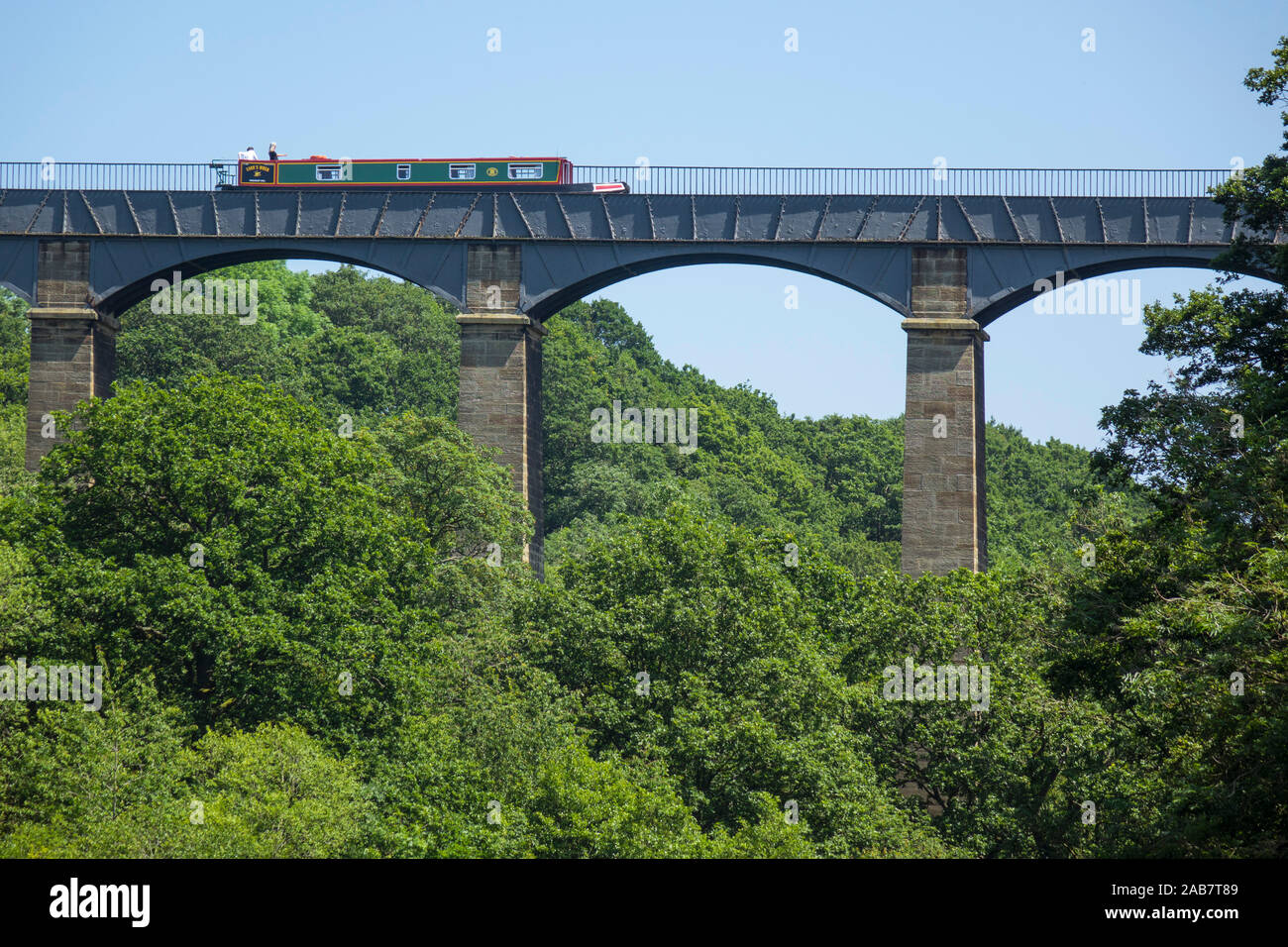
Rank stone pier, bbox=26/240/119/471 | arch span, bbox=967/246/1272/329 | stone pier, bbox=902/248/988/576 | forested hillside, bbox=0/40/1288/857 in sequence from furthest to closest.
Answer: stone pier, bbox=26/240/119/471
arch span, bbox=967/246/1272/329
stone pier, bbox=902/248/988/576
forested hillside, bbox=0/40/1288/857

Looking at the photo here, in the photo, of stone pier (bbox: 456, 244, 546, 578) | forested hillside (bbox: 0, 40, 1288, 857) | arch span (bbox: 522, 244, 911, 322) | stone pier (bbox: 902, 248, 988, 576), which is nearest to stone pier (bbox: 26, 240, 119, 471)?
forested hillside (bbox: 0, 40, 1288, 857)

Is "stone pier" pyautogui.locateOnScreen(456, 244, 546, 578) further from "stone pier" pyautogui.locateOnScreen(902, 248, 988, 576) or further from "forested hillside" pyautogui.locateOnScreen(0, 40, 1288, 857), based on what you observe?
"stone pier" pyautogui.locateOnScreen(902, 248, 988, 576)

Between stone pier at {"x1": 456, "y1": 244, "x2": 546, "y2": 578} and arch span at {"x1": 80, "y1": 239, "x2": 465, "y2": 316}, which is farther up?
arch span at {"x1": 80, "y1": 239, "x2": 465, "y2": 316}

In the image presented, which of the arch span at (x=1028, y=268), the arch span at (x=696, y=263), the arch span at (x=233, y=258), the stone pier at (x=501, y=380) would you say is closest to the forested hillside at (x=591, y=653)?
the stone pier at (x=501, y=380)

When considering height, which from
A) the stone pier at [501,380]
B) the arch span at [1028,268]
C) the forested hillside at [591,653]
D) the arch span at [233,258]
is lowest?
the forested hillside at [591,653]

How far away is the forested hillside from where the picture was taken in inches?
1019

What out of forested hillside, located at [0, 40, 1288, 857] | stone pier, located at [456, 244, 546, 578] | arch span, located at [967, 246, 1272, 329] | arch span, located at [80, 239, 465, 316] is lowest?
forested hillside, located at [0, 40, 1288, 857]

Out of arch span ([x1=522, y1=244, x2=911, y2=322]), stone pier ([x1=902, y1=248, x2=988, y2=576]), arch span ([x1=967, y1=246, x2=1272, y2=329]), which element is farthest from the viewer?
arch span ([x1=522, y1=244, x2=911, y2=322])

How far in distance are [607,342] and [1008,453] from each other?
96.9 ft

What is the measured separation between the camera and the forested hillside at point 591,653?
25875 millimetres

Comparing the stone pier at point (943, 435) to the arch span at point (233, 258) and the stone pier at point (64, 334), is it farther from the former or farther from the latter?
the stone pier at point (64, 334)
